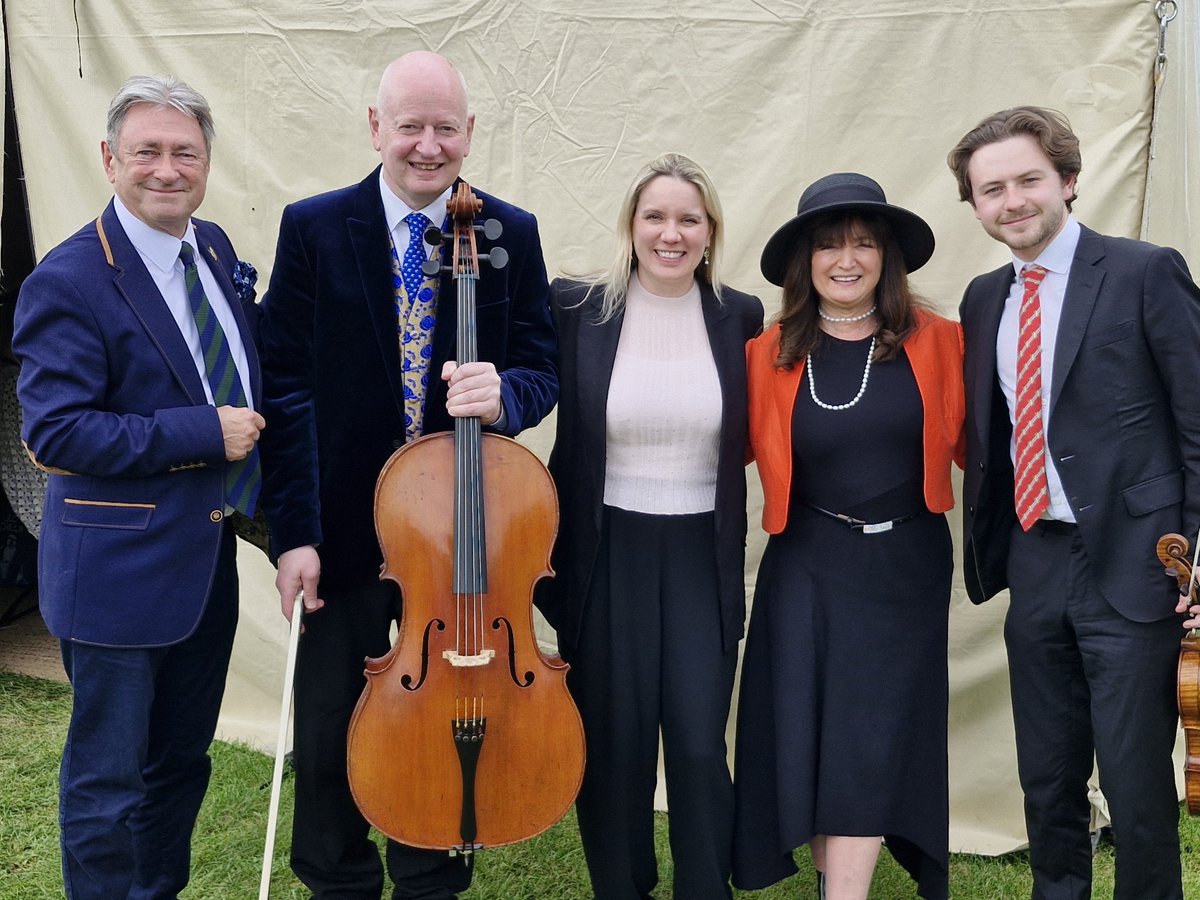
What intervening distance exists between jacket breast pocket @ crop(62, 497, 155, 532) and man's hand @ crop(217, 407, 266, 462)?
213 mm

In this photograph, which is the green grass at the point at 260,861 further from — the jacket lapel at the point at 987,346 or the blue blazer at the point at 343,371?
the jacket lapel at the point at 987,346

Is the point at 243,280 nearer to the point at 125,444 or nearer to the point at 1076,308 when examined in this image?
the point at 125,444

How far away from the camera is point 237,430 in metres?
2.42

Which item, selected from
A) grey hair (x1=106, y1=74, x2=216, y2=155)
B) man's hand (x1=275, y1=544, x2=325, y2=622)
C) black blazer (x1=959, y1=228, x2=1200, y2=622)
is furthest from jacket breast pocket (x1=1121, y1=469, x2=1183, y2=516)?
grey hair (x1=106, y1=74, x2=216, y2=155)

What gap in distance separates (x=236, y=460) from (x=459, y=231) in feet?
2.28

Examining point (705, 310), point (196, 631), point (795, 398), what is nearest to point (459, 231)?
point (705, 310)

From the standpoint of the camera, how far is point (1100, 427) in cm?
248

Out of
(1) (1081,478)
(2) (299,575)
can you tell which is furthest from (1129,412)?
(2) (299,575)

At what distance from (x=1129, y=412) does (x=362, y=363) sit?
168 centimetres

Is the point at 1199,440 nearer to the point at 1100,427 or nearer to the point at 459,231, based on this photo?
the point at 1100,427

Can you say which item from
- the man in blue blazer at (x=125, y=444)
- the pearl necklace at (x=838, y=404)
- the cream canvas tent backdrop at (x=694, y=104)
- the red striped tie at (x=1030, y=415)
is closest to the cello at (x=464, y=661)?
the man in blue blazer at (x=125, y=444)

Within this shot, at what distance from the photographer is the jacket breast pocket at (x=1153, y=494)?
245 cm

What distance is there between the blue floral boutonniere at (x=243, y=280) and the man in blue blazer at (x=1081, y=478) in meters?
1.67

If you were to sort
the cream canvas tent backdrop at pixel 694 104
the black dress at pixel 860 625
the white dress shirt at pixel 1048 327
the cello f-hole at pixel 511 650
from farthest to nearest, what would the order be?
the cream canvas tent backdrop at pixel 694 104 → the black dress at pixel 860 625 → the white dress shirt at pixel 1048 327 → the cello f-hole at pixel 511 650
